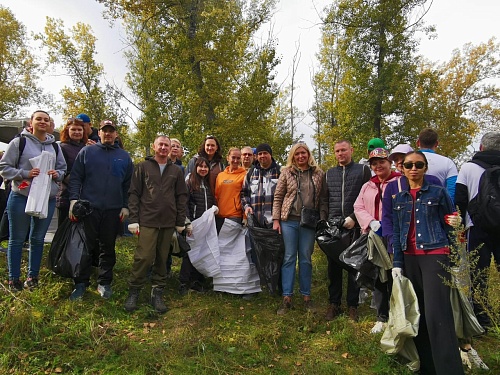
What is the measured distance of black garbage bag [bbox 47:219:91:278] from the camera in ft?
12.4

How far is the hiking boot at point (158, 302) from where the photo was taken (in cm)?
397

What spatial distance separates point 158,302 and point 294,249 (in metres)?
1.78

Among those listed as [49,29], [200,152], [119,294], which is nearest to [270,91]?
[200,152]

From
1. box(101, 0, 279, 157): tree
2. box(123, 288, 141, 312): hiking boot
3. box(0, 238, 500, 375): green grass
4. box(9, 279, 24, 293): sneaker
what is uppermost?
box(101, 0, 279, 157): tree

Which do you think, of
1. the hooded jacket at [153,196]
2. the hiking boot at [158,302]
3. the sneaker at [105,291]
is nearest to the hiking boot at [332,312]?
the hiking boot at [158,302]

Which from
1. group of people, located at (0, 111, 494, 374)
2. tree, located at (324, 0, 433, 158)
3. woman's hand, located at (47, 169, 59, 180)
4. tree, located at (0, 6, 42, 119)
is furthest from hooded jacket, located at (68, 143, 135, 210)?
tree, located at (0, 6, 42, 119)

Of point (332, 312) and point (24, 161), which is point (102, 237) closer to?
point (24, 161)

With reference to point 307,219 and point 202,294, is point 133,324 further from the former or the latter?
point 307,219

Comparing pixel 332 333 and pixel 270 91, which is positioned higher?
pixel 270 91

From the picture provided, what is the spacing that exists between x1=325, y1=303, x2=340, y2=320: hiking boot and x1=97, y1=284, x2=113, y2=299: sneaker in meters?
2.66

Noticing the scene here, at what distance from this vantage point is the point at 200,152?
4.89 meters

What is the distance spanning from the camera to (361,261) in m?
3.41

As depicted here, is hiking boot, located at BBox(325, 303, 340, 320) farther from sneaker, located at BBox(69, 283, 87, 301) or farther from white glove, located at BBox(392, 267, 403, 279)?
sneaker, located at BBox(69, 283, 87, 301)

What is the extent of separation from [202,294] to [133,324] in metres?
1.12
